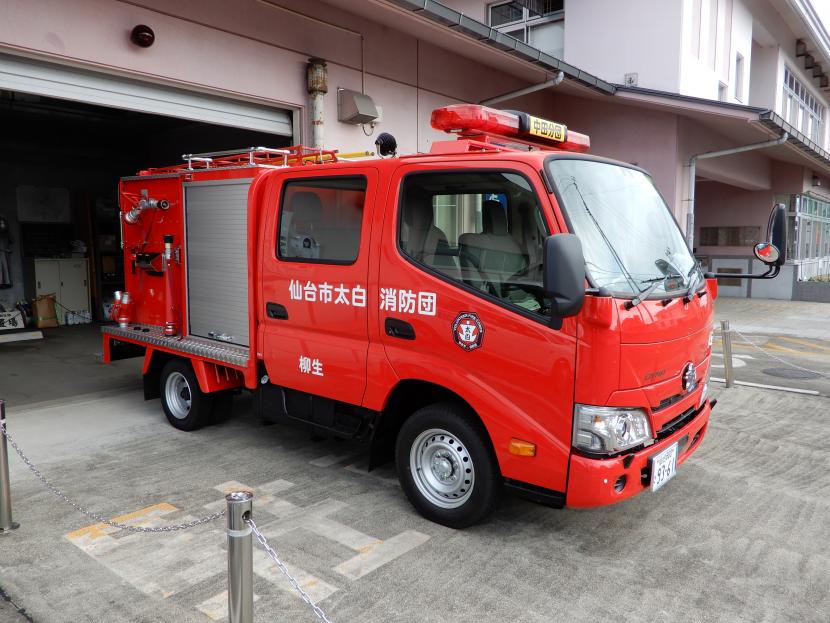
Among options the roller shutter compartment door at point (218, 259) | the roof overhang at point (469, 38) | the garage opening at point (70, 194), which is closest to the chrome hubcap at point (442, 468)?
the roller shutter compartment door at point (218, 259)

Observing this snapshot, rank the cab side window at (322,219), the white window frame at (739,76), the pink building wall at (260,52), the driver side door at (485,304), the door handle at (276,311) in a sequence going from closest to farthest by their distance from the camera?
the driver side door at (485,304) < the cab side window at (322,219) < the door handle at (276,311) < the pink building wall at (260,52) < the white window frame at (739,76)

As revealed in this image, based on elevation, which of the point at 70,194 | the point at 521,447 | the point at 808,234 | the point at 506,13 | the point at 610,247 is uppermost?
the point at 506,13

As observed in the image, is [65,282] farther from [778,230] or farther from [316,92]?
[778,230]

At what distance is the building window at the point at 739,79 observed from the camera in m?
16.4

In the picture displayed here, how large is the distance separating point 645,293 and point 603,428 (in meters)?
0.76

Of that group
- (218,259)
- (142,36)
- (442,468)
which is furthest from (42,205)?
(442,468)

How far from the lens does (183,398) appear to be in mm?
6055

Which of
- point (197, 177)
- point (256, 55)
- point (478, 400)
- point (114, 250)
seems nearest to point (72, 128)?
point (114, 250)

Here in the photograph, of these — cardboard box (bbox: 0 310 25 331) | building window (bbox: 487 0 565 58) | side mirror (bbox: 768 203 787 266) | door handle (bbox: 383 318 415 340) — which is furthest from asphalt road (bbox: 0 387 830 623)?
building window (bbox: 487 0 565 58)

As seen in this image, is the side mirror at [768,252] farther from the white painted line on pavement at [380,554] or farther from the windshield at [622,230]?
the white painted line on pavement at [380,554]

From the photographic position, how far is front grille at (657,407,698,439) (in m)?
3.69

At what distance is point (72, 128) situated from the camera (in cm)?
1384

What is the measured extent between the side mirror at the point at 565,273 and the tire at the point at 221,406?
12.4 ft

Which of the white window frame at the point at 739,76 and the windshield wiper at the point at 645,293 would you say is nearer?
the windshield wiper at the point at 645,293
